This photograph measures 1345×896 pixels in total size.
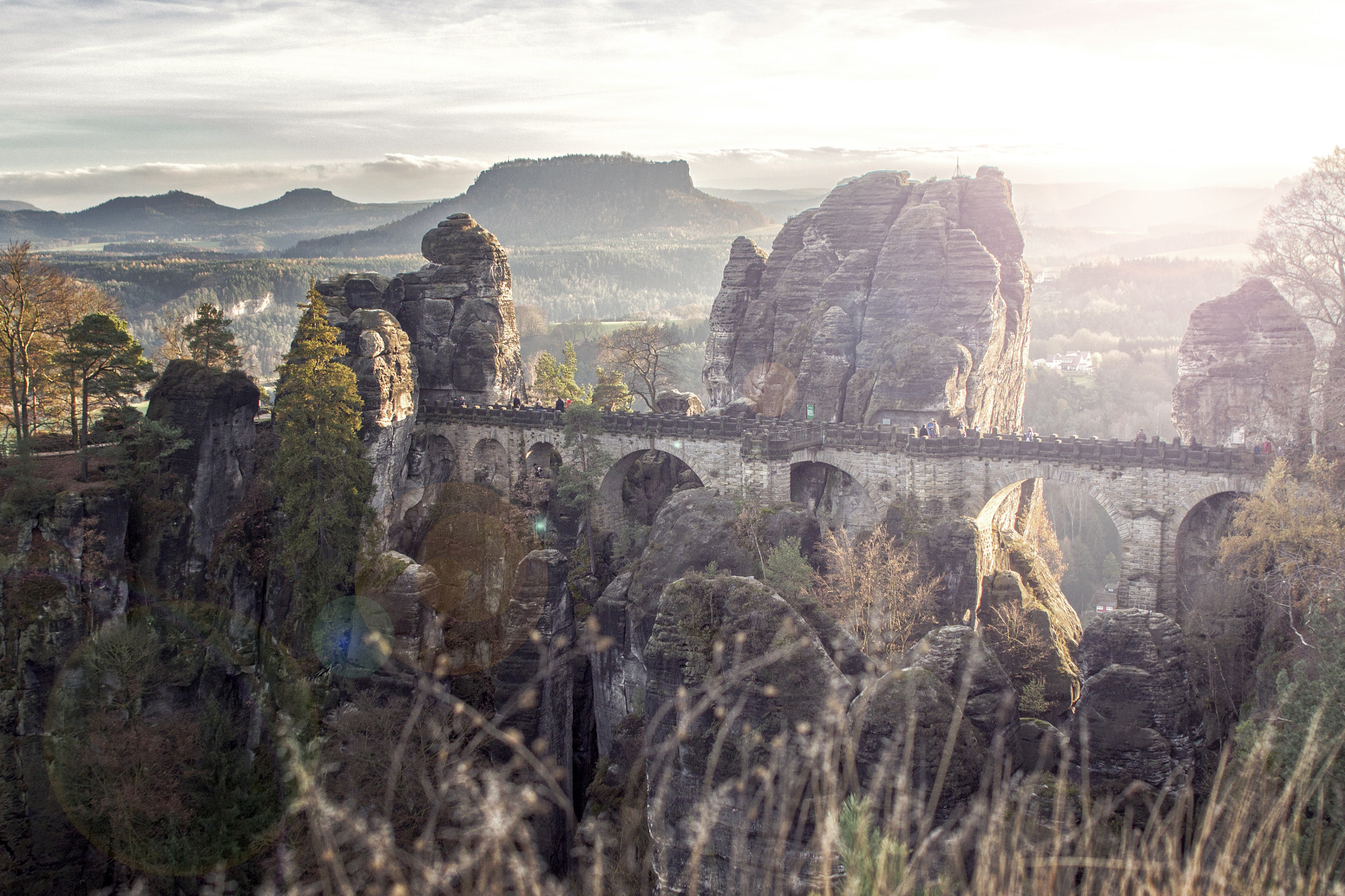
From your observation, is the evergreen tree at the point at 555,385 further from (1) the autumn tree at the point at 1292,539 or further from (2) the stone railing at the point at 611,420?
(1) the autumn tree at the point at 1292,539

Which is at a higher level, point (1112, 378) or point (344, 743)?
point (1112, 378)

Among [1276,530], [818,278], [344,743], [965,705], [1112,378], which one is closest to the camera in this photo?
[965,705]

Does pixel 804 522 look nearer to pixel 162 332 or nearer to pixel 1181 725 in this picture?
pixel 1181 725

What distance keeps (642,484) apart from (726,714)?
30130 millimetres

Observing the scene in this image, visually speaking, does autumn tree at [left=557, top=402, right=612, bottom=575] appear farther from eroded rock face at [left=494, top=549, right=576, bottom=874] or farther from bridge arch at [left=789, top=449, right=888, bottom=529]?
eroded rock face at [left=494, top=549, right=576, bottom=874]

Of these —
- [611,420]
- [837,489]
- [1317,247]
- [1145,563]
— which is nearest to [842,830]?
[1145,563]

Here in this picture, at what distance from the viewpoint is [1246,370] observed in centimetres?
3253

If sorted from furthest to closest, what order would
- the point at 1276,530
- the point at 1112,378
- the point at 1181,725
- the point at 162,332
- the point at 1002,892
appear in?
the point at 1112,378 < the point at 162,332 < the point at 1276,530 < the point at 1181,725 < the point at 1002,892

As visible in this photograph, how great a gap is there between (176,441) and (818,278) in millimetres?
29293

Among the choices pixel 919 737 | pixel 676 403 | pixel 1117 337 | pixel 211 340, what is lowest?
pixel 919 737

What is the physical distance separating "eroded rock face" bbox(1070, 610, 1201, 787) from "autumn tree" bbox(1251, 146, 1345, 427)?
639 inches

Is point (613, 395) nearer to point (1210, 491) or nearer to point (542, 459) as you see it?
point (542, 459)

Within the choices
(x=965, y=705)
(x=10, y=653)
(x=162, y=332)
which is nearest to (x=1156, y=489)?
(x=965, y=705)

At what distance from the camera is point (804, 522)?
31312 mm
